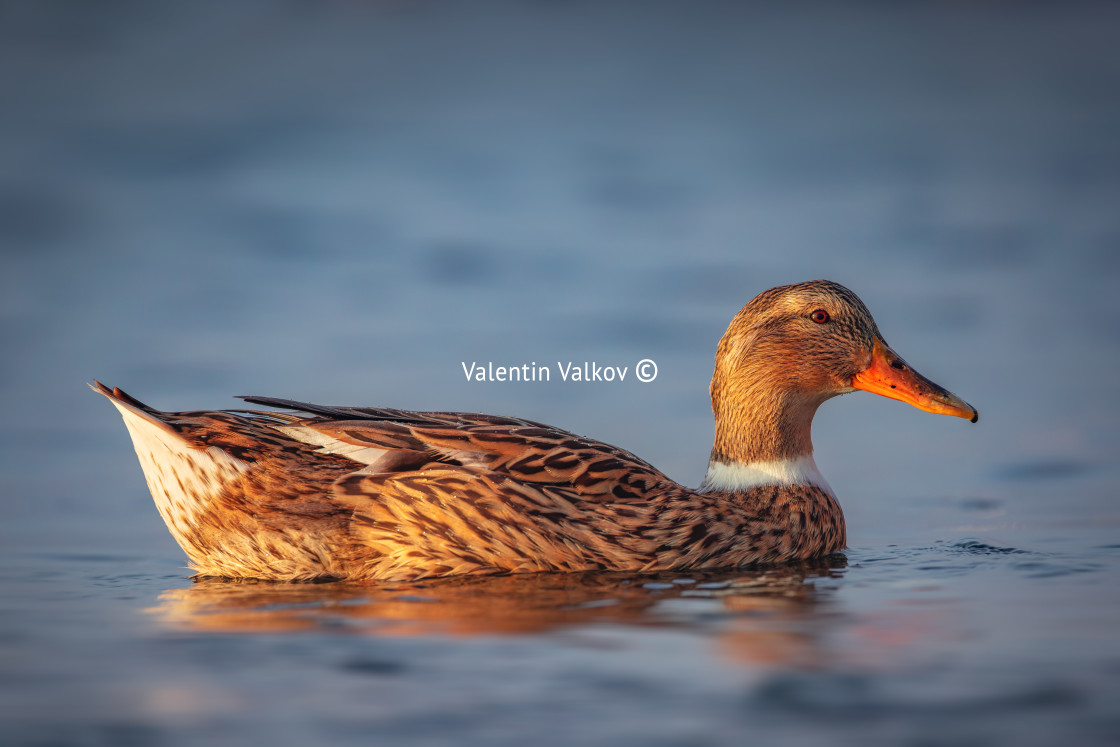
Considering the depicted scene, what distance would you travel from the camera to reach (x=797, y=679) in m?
4.47

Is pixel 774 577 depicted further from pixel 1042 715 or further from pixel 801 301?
pixel 1042 715

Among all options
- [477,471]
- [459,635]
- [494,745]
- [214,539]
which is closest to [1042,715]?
[494,745]

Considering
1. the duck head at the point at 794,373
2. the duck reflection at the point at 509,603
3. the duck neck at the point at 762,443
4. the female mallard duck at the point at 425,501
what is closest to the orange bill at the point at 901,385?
the duck head at the point at 794,373

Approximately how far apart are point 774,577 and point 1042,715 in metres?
2.90

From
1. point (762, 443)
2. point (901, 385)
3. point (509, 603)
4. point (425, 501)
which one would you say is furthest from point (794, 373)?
point (509, 603)

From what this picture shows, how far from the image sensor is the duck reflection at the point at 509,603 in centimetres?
542

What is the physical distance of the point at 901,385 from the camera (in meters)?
7.89

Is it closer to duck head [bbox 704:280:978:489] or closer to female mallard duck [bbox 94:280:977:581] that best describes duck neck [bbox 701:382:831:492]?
duck head [bbox 704:280:978:489]

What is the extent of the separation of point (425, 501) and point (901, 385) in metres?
3.42

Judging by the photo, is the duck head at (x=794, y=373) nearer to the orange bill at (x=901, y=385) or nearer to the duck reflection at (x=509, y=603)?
the orange bill at (x=901, y=385)

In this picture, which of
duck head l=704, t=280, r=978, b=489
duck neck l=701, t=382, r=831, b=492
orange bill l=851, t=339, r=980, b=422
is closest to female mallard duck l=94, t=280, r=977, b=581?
duck neck l=701, t=382, r=831, b=492

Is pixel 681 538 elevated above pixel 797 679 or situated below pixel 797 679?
above

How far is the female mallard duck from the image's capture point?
6902mm

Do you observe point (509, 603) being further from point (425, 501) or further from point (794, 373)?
point (794, 373)
